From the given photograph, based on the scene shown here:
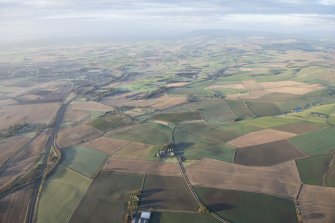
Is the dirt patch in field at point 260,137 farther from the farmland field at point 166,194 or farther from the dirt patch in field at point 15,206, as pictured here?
the dirt patch in field at point 15,206

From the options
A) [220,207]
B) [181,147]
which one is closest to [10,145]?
[181,147]

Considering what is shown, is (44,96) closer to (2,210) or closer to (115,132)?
(115,132)

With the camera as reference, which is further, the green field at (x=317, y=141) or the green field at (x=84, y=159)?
the green field at (x=317, y=141)

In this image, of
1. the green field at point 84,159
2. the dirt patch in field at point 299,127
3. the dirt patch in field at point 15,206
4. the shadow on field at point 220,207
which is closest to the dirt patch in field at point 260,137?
the dirt patch in field at point 299,127

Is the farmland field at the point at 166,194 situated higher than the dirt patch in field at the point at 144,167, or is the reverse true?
the farmland field at the point at 166,194

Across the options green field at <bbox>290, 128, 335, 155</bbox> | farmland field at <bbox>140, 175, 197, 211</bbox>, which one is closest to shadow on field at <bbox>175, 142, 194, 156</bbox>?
farmland field at <bbox>140, 175, 197, 211</bbox>
